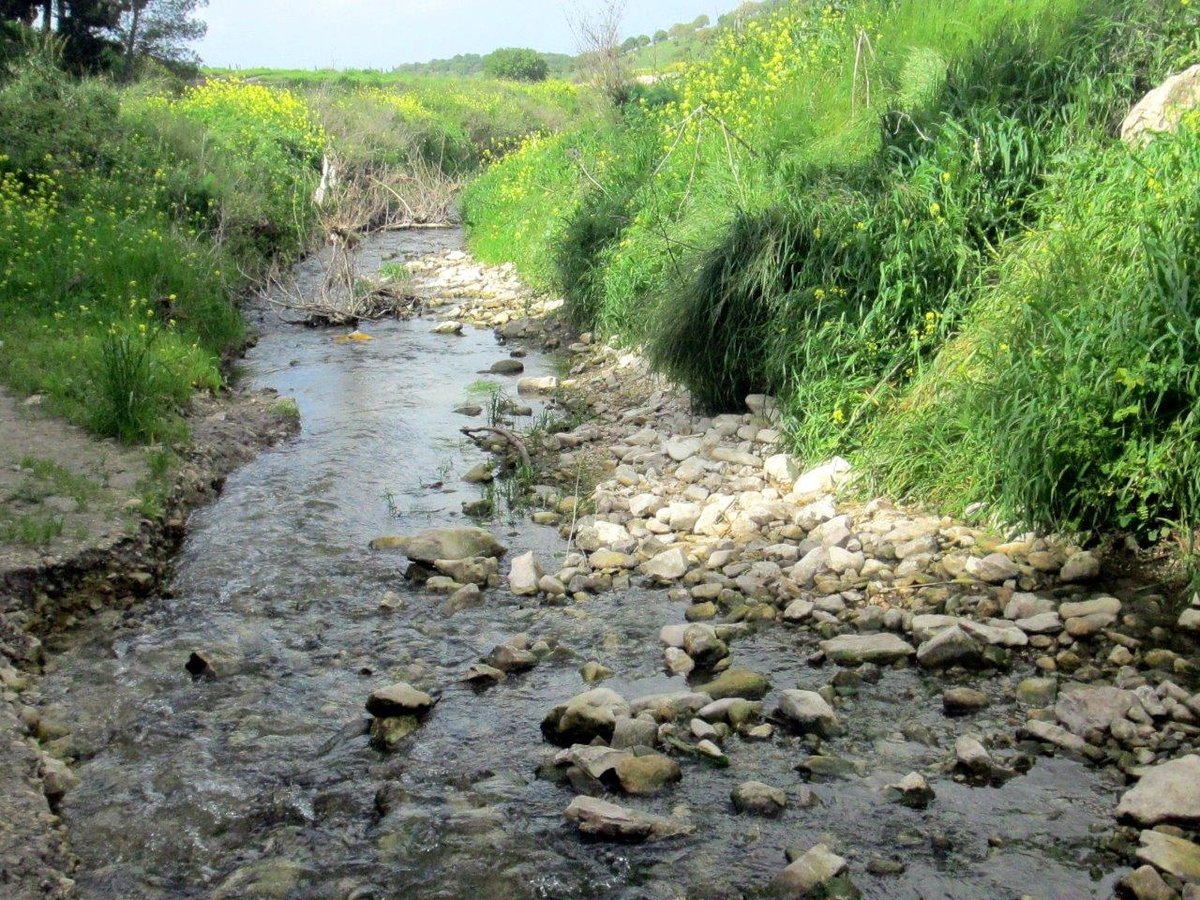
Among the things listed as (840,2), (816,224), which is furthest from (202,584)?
(840,2)

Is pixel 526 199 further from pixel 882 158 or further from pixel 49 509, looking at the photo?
pixel 49 509

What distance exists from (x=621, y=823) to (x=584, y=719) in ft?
2.15

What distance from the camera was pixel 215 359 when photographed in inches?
390

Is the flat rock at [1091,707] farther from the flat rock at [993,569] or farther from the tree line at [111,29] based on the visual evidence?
the tree line at [111,29]

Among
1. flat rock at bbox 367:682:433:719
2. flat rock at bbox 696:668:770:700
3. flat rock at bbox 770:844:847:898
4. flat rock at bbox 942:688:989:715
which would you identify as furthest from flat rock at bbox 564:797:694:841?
flat rock at bbox 942:688:989:715

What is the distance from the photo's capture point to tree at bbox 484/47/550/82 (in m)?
55.2

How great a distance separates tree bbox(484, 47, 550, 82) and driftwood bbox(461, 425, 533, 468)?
160 feet

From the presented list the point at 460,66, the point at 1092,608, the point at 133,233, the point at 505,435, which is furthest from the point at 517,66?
the point at 1092,608

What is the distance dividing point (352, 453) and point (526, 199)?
9.51 m

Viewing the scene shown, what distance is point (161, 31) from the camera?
89.9 ft

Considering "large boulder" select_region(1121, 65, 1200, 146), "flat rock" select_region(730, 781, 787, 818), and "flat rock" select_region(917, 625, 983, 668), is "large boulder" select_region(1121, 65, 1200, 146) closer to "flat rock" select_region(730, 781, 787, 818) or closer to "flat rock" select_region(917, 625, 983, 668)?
"flat rock" select_region(917, 625, 983, 668)

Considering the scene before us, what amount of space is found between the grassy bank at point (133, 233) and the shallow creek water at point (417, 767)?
208 cm

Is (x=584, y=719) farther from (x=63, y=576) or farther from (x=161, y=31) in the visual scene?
(x=161, y=31)

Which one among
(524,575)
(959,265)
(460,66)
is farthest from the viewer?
(460,66)
